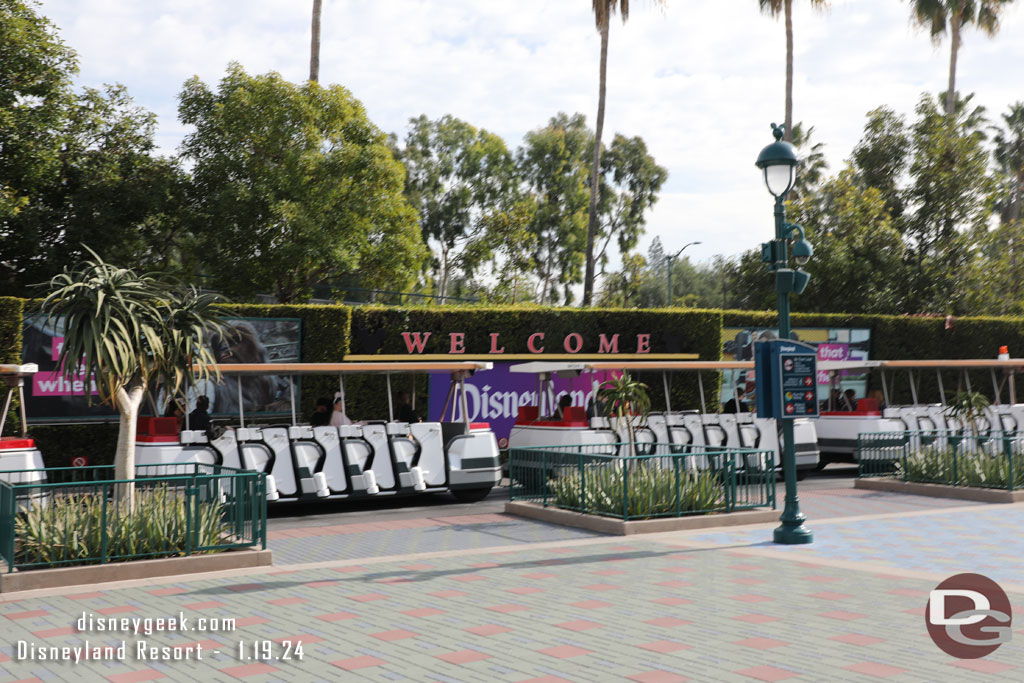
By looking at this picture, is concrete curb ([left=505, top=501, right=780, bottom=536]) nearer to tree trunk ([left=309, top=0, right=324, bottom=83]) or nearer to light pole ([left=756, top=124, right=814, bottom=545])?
light pole ([left=756, top=124, right=814, bottom=545])

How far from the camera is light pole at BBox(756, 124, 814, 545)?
11438 millimetres

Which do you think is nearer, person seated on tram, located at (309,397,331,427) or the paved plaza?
the paved plaza

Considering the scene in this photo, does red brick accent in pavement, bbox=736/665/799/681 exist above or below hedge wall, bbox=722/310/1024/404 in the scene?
below

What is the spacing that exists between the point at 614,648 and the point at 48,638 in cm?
381

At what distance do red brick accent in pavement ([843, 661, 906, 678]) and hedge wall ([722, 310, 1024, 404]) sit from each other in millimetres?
21222

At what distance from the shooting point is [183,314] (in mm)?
11039

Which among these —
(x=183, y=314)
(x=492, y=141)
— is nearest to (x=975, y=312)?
(x=492, y=141)

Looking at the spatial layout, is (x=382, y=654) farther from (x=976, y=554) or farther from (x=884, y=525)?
(x=884, y=525)

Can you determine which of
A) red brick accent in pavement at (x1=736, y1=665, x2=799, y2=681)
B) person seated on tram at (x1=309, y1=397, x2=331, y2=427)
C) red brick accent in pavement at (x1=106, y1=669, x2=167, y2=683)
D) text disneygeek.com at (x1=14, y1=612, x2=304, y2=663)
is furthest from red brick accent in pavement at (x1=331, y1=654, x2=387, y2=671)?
person seated on tram at (x1=309, y1=397, x2=331, y2=427)

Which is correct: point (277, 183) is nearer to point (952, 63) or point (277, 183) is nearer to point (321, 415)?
point (321, 415)

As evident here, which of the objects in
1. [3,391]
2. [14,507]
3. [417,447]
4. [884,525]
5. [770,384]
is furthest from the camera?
[3,391]

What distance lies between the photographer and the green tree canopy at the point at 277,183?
78.8 feet

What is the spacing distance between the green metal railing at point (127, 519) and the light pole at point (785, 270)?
224 inches

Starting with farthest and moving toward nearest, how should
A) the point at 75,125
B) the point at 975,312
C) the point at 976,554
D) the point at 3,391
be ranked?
1. the point at 975,312
2. the point at 75,125
3. the point at 3,391
4. the point at 976,554
